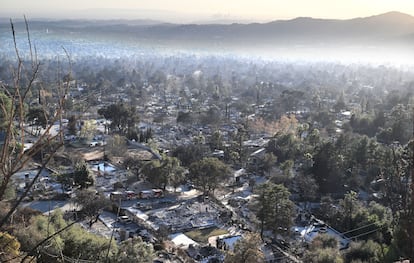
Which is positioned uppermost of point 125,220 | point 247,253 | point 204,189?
point 247,253

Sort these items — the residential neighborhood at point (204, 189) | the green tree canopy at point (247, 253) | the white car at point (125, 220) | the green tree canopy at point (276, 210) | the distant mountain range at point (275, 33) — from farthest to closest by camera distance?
1. the distant mountain range at point (275, 33)
2. the white car at point (125, 220)
3. the green tree canopy at point (276, 210)
4. the green tree canopy at point (247, 253)
5. the residential neighborhood at point (204, 189)

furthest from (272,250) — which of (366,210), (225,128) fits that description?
(225,128)

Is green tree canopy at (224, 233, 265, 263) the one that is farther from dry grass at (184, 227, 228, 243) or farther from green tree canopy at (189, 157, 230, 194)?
green tree canopy at (189, 157, 230, 194)

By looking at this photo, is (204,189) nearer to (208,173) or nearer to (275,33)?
(208,173)

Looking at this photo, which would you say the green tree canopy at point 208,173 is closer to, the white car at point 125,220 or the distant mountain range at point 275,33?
the white car at point 125,220

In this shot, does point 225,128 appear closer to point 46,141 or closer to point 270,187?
point 270,187

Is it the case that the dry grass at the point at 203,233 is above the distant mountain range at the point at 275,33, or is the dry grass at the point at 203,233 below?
below

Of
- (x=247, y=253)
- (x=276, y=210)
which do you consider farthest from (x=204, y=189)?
(x=247, y=253)

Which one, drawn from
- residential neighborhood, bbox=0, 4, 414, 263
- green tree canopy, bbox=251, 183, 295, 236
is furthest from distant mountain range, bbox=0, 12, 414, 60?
green tree canopy, bbox=251, 183, 295, 236

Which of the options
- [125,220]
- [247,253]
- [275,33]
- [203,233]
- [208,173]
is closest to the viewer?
[247,253]

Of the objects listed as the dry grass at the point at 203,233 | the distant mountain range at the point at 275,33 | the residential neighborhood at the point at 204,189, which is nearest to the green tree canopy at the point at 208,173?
the residential neighborhood at the point at 204,189

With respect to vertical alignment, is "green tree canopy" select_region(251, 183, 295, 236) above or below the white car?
above
